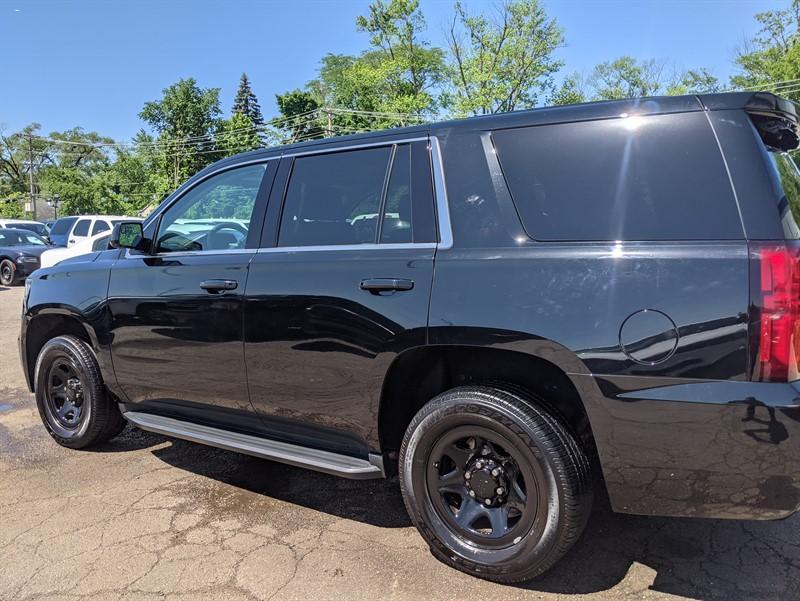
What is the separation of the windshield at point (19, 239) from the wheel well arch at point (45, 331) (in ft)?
49.6

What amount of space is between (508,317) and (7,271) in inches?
687

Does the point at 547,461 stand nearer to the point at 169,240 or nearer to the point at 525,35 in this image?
the point at 169,240

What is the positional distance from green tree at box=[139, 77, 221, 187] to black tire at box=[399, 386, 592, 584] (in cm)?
4590

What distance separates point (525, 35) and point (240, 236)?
122 ft

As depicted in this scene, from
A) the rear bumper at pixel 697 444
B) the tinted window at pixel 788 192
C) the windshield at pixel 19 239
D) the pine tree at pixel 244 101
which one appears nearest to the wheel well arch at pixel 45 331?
the rear bumper at pixel 697 444

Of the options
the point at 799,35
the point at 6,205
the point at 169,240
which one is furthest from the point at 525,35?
the point at 6,205

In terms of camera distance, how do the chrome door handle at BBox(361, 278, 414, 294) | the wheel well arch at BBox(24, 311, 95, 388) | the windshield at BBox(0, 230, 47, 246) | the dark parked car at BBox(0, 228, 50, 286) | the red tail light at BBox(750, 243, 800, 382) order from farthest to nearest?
the windshield at BBox(0, 230, 47, 246) → the dark parked car at BBox(0, 228, 50, 286) → the wheel well arch at BBox(24, 311, 95, 388) → the chrome door handle at BBox(361, 278, 414, 294) → the red tail light at BBox(750, 243, 800, 382)

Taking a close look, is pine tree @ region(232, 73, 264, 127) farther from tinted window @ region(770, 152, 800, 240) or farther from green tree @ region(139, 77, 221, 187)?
tinted window @ region(770, 152, 800, 240)

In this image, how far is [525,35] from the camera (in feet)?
118

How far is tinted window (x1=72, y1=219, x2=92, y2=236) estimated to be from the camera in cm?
1825

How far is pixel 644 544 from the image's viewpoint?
2.95 m

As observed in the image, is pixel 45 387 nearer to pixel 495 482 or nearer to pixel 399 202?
pixel 399 202

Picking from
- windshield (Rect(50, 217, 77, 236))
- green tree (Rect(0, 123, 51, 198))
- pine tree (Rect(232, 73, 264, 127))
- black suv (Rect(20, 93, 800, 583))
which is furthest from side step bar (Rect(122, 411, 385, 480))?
green tree (Rect(0, 123, 51, 198))

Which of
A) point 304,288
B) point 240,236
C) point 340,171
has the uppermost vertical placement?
point 340,171
